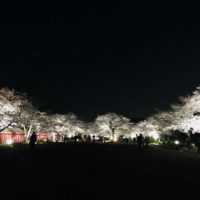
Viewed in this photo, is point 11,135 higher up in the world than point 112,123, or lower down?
lower down

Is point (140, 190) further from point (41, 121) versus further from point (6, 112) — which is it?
point (41, 121)

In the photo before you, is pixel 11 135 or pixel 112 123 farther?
pixel 112 123

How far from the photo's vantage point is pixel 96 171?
19516 mm

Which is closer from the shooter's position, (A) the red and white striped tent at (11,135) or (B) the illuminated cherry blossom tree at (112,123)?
(A) the red and white striped tent at (11,135)

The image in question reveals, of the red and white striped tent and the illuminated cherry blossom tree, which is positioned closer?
the red and white striped tent

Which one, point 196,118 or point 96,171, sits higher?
point 196,118

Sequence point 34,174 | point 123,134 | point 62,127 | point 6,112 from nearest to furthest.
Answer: point 34,174, point 6,112, point 62,127, point 123,134

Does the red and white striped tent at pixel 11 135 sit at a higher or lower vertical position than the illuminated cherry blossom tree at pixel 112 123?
lower

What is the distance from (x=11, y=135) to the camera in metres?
72.9

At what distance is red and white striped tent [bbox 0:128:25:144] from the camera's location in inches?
2744

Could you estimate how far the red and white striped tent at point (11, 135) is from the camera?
69688mm

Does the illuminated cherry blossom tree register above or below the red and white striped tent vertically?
above

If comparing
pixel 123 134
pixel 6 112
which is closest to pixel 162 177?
pixel 6 112

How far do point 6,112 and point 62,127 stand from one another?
50.9 meters
